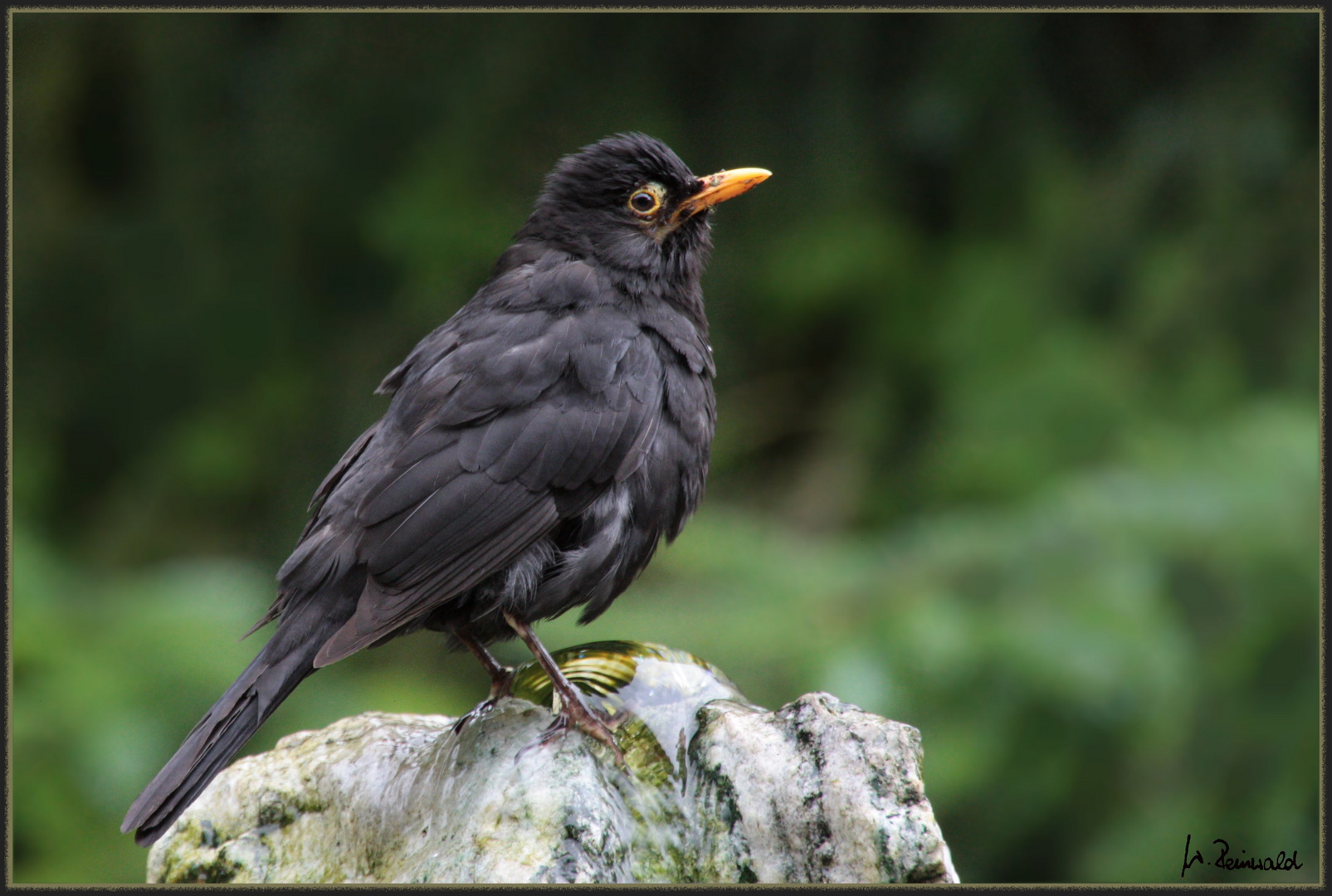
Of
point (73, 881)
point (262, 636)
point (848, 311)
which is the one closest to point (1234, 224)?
point (848, 311)

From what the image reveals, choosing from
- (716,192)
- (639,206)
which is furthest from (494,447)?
(716,192)

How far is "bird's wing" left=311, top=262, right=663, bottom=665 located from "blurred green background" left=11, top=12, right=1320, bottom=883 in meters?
1.60

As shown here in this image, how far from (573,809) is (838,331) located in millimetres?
4403

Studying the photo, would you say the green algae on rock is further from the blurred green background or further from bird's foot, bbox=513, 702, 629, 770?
the blurred green background

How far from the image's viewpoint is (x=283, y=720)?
17.3 feet

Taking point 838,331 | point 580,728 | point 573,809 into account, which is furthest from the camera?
point 838,331

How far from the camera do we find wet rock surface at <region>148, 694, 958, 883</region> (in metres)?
2.97

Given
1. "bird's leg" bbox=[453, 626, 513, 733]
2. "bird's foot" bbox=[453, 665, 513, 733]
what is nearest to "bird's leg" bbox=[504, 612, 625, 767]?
"bird's foot" bbox=[453, 665, 513, 733]

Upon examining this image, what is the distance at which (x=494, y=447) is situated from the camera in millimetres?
3426

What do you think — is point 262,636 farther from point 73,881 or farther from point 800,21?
point 800,21

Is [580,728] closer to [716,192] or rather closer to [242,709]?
[242,709]

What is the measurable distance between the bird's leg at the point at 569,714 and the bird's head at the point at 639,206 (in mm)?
1219

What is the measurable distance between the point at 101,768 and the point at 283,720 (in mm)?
800
